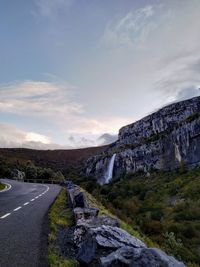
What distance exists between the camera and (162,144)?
8944 cm

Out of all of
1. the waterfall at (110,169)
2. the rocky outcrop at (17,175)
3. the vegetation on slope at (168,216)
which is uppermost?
the waterfall at (110,169)

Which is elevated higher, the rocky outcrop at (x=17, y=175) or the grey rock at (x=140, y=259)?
the rocky outcrop at (x=17, y=175)

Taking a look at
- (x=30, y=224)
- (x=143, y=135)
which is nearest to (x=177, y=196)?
(x=30, y=224)

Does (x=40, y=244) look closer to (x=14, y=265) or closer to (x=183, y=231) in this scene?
(x=14, y=265)

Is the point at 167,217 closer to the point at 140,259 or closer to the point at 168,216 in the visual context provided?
the point at 168,216

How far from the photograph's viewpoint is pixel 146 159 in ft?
296

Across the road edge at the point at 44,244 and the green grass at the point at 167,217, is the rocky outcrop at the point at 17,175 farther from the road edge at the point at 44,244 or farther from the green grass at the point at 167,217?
the road edge at the point at 44,244

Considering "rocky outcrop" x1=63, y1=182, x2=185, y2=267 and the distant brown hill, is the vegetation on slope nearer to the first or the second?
"rocky outcrop" x1=63, y1=182, x2=185, y2=267

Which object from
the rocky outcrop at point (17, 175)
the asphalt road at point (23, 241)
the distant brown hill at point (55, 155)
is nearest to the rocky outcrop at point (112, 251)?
the asphalt road at point (23, 241)

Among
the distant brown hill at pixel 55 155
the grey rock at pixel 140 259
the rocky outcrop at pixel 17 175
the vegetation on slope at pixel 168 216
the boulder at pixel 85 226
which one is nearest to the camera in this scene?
the grey rock at pixel 140 259

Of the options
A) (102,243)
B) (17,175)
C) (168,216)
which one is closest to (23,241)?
(102,243)

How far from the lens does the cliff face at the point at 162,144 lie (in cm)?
7675

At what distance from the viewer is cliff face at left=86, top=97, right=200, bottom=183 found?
252 feet

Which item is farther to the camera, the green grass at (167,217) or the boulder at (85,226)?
the green grass at (167,217)
